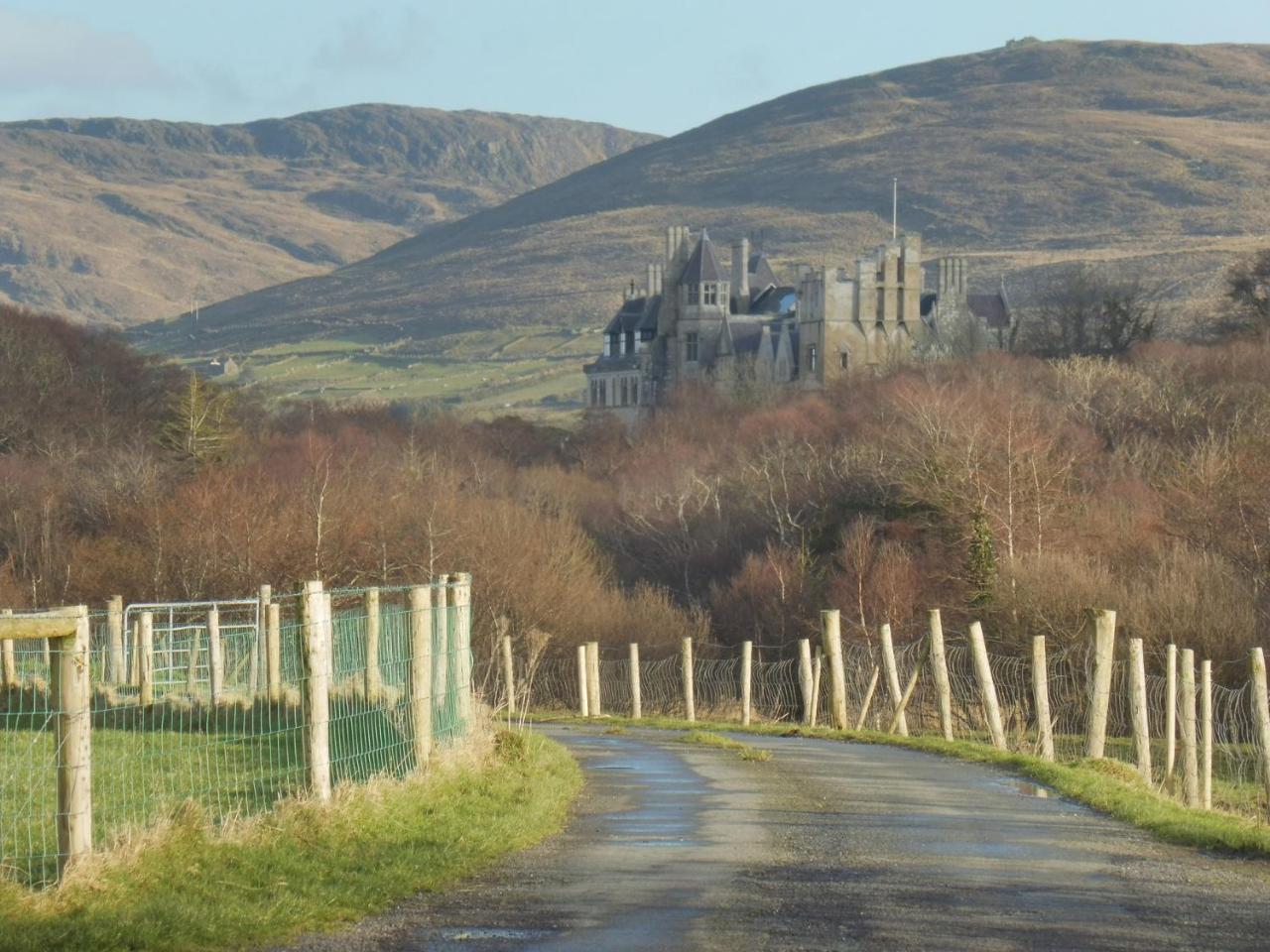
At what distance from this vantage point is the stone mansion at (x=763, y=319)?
145 metres

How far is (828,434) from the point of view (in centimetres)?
10850

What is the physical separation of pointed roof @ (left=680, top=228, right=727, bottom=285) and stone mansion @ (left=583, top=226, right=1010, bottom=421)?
0.26ft

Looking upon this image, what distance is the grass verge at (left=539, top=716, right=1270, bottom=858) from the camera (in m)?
17.2

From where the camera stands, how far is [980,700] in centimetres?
4438

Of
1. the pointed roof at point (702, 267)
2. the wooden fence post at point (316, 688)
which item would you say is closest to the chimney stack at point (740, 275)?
the pointed roof at point (702, 267)

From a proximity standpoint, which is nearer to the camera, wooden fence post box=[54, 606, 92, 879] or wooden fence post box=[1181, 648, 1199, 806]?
wooden fence post box=[54, 606, 92, 879]

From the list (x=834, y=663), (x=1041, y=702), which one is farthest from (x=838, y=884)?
(x=834, y=663)

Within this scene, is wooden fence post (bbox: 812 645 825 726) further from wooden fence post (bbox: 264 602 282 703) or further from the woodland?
wooden fence post (bbox: 264 602 282 703)

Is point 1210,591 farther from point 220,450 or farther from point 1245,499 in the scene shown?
point 220,450

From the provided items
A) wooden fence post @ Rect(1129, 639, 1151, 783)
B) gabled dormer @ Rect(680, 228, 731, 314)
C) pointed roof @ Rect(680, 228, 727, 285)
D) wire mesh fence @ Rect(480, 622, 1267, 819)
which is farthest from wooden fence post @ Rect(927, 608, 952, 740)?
pointed roof @ Rect(680, 228, 727, 285)

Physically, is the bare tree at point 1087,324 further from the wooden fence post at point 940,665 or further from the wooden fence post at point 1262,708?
the wooden fence post at point 1262,708

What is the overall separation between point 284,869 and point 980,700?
31867 millimetres

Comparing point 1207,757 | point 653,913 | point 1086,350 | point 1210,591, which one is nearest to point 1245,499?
point 1210,591

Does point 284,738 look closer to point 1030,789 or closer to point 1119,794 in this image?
point 1030,789
